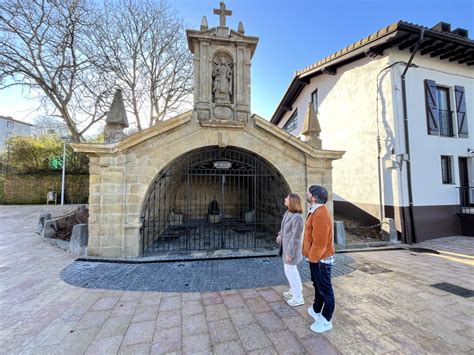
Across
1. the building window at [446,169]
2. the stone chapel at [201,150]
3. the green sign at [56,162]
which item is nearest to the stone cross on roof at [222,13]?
the stone chapel at [201,150]

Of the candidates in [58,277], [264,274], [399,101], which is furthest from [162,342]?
[399,101]

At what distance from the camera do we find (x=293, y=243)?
3.15 metres

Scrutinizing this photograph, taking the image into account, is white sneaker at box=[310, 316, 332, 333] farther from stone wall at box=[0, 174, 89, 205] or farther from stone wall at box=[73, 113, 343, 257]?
stone wall at box=[0, 174, 89, 205]

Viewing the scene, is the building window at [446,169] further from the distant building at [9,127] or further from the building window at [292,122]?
the distant building at [9,127]

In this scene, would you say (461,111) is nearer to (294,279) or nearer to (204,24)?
(204,24)

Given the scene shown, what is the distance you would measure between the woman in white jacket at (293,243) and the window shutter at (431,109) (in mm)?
8492

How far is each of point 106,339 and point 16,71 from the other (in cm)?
1008

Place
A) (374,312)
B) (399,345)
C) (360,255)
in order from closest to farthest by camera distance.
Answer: (399,345) < (374,312) < (360,255)

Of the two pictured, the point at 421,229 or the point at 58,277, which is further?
the point at 421,229

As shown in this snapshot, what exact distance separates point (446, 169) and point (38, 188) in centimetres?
2761

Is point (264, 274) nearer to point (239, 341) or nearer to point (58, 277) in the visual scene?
point (239, 341)

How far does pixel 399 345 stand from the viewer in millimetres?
2473

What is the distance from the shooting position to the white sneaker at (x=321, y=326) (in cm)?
268

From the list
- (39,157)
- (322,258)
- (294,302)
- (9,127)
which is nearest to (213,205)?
(294,302)
